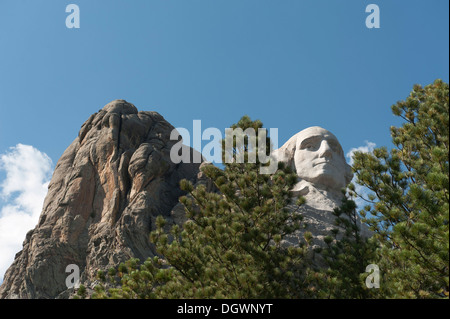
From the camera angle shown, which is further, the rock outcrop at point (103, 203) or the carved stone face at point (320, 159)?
the rock outcrop at point (103, 203)

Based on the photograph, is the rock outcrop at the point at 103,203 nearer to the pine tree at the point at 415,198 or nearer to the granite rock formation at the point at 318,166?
the granite rock formation at the point at 318,166

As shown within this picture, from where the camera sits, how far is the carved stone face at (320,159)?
15.2 metres

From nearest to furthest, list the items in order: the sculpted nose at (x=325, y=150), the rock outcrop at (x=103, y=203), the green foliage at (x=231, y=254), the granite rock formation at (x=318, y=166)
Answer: the green foliage at (x=231, y=254)
the granite rock formation at (x=318, y=166)
the sculpted nose at (x=325, y=150)
the rock outcrop at (x=103, y=203)

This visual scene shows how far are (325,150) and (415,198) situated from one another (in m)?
7.52

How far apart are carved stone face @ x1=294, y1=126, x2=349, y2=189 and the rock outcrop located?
7234mm

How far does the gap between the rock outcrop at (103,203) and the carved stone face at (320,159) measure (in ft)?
23.7

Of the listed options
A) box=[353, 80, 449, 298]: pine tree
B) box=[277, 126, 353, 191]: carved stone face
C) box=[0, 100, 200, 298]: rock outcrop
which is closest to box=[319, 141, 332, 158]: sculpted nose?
box=[277, 126, 353, 191]: carved stone face

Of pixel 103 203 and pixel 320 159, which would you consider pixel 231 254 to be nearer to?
pixel 320 159

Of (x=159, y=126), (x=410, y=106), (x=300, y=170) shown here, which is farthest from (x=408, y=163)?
(x=159, y=126)

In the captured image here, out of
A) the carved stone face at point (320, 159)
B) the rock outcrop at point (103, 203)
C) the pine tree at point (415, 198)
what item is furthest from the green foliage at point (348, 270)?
the rock outcrop at point (103, 203)

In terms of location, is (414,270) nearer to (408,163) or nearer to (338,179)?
(408,163)

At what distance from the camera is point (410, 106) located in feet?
34.9

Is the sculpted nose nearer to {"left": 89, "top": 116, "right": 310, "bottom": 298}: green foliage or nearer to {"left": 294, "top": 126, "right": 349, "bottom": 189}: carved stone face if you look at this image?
{"left": 294, "top": 126, "right": 349, "bottom": 189}: carved stone face
